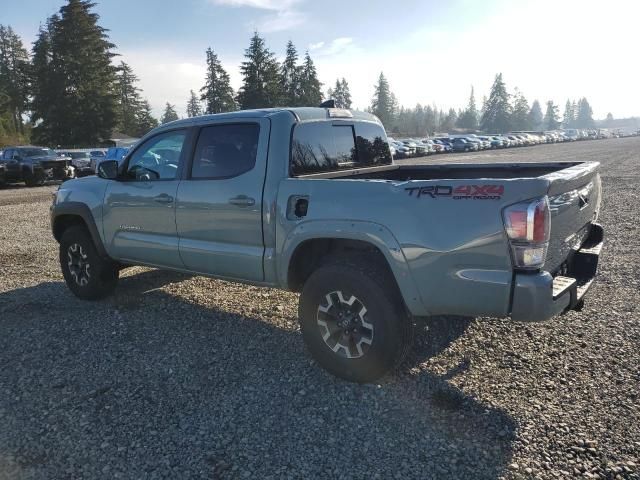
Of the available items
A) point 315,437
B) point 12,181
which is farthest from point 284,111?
point 12,181

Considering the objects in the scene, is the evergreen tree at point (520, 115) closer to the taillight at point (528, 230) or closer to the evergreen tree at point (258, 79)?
the evergreen tree at point (258, 79)

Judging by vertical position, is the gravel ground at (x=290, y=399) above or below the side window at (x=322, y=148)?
below

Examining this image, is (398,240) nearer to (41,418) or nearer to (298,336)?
(298,336)

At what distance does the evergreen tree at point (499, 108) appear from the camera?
12056cm

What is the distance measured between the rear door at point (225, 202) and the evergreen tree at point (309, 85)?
70.6 m

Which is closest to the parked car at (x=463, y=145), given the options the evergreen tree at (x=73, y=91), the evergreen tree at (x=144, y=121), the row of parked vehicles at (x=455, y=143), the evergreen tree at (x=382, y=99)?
the row of parked vehicles at (x=455, y=143)

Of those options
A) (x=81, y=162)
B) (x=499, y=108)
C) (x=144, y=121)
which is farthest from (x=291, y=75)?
(x=499, y=108)

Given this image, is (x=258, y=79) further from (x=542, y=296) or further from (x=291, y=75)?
(x=542, y=296)

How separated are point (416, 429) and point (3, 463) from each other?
245 centimetres

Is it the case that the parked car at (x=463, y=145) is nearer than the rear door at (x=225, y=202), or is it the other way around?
the rear door at (x=225, y=202)

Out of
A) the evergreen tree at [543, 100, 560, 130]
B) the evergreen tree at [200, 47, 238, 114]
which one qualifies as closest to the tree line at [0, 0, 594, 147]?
the evergreen tree at [200, 47, 238, 114]

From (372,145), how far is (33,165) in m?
21.5

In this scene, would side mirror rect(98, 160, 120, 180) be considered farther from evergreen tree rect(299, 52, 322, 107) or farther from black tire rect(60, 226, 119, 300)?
evergreen tree rect(299, 52, 322, 107)

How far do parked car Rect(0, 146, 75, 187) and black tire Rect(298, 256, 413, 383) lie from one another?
73.4 ft
